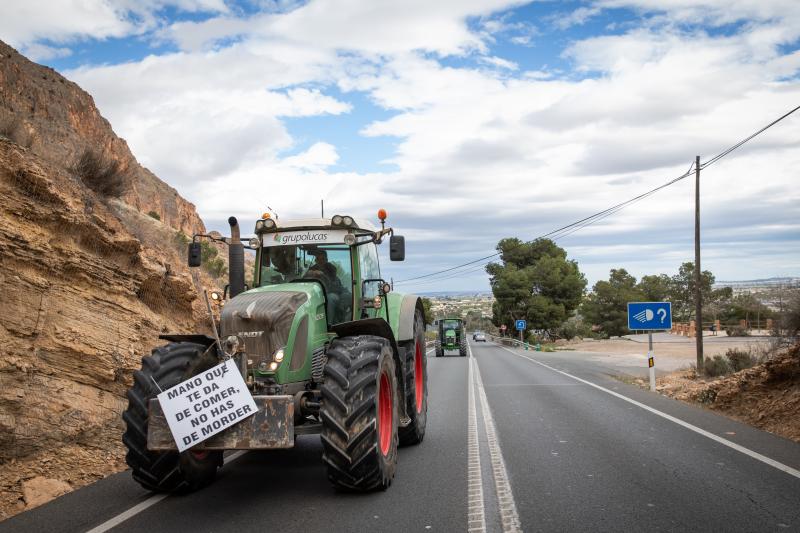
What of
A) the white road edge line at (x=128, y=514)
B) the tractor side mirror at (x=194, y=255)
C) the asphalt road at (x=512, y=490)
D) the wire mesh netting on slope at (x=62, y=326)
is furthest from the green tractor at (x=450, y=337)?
the white road edge line at (x=128, y=514)

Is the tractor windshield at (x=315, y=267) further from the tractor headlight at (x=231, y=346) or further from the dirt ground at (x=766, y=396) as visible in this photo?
the dirt ground at (x=766, y=396)

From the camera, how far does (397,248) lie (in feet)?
27.3

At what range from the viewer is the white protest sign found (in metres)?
5.76

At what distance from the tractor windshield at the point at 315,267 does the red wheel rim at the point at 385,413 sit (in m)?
1.15


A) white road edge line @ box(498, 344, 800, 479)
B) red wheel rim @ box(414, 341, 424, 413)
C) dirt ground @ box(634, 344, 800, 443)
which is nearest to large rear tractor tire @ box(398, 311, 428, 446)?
red wheel rim @ box(414, 341, 424, 413)

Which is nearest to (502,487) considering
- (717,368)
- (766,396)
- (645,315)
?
(766,396)

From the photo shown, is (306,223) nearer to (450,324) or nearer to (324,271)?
(324,271)

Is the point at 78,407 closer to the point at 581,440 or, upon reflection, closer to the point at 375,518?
the point at 375,518

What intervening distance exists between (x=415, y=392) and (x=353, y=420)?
3323 mm

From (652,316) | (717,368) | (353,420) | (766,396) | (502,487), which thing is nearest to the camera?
(353,420)

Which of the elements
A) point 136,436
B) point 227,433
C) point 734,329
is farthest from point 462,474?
point 734,329

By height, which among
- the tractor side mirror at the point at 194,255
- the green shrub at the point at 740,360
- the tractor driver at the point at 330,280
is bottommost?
the green shrub at the point at 740,360

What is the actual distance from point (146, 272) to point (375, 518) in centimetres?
922

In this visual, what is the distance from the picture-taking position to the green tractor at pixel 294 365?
6027 millimetres
